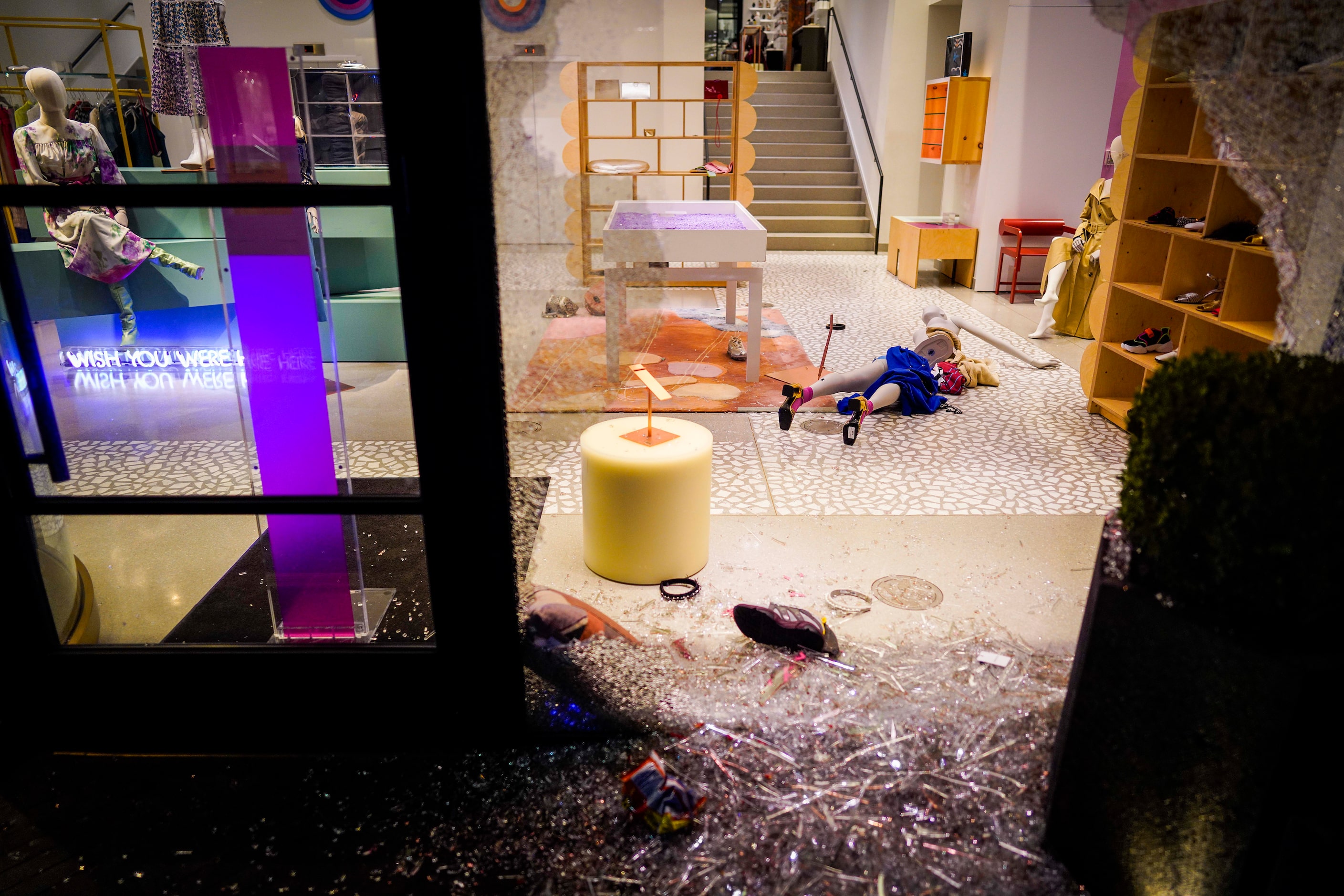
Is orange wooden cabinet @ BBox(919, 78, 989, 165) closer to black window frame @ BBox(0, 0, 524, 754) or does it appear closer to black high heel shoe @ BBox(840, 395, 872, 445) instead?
black high heel shoe @ BBox(840, 395, 872, 445)

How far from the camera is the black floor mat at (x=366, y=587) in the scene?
1.98m

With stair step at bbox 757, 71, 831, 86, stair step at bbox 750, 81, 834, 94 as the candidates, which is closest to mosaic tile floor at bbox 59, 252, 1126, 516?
stair step at bbox 750, 81, 834, 94

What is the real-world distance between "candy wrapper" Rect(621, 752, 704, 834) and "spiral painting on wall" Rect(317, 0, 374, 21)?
1267 millimetres

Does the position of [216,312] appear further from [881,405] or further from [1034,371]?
[1034,371]

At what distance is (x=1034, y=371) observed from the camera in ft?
14.3

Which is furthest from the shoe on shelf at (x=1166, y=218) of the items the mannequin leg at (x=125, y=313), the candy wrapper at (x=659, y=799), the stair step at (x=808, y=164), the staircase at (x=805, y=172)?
the stair step at (x=808, y=164)

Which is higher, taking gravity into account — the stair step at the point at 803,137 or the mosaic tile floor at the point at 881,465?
the stair step at the point at 803,137

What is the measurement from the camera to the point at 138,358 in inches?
156

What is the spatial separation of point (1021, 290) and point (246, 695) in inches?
248

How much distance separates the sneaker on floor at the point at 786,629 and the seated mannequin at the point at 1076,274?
391cm

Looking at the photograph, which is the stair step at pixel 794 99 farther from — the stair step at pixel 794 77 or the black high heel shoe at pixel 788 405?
the black high heel shoe at pixel 788 405

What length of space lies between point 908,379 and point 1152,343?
96 centimetres

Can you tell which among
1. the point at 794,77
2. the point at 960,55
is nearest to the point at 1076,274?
the point at 960,55

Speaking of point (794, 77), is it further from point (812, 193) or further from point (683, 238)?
point (683, 238)
